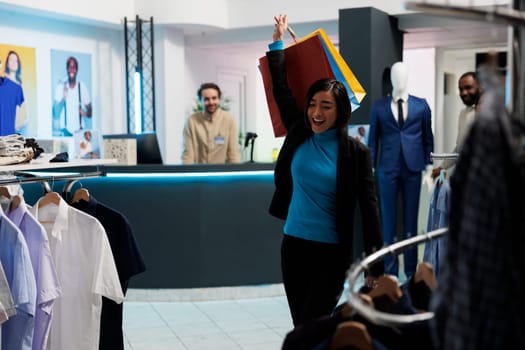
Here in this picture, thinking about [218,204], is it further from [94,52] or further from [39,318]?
[94,52]

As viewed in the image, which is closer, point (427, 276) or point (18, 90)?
point (427, 276)

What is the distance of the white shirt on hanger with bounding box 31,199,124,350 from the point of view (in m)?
3.19

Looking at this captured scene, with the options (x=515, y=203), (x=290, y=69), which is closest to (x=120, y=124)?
(x=290, y=69)

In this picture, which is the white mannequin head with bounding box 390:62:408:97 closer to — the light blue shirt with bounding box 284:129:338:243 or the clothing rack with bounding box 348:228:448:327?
the light blue shirt with bounding box 284:129:338:243

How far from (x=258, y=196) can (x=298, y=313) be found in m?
3.10

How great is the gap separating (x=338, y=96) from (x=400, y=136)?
3662mm

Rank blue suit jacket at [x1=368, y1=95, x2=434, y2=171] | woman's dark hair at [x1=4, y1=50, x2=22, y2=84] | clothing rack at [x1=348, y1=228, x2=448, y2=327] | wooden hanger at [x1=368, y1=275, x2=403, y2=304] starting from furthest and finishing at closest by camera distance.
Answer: woman's dark hair at [x1=4, y1=50, x2=22, y2=84] → blue suit jacket at [x1=368, y1=95, x2=434, y2=171] → wooden hanger at [x1=368, y1=275, x2=403, y2=304] → clothing rack at [x1=348, y1=228, x2=448, y2=327]

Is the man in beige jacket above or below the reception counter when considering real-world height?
above

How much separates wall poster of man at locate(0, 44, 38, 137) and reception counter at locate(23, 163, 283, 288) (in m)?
2.55

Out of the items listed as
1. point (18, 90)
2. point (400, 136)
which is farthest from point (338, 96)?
point (18, 90)

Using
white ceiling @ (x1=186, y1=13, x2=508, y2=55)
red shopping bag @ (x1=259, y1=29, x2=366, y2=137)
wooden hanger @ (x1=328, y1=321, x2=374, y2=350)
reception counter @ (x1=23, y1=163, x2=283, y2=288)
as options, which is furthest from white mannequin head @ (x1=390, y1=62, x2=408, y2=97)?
wooden hanger @ (x1=328, y1=321, x2=374, y2=350)

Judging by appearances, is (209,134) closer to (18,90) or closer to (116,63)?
(18,90)

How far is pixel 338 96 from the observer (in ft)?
10.1

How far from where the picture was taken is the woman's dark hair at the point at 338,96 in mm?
3062
